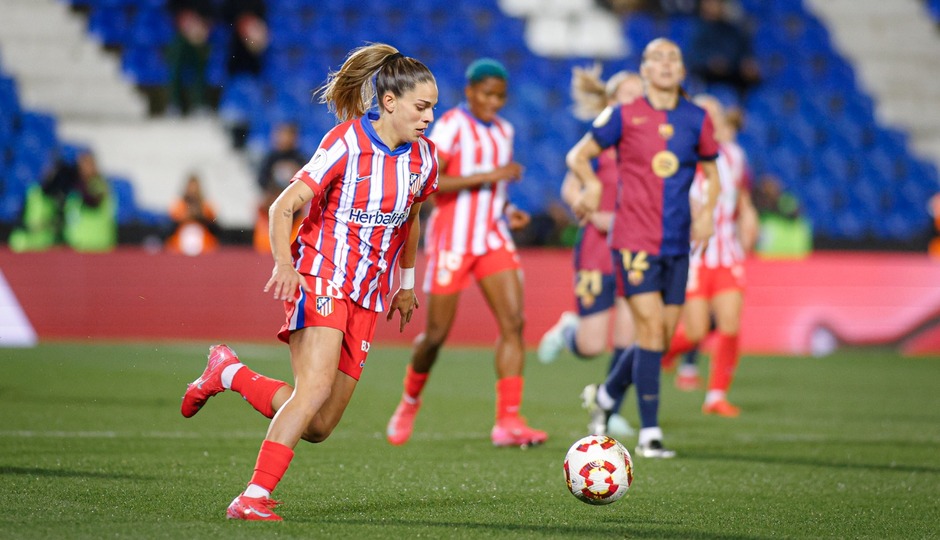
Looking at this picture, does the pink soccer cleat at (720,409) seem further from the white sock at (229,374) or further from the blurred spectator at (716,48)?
the blurred spectator at (716,48)

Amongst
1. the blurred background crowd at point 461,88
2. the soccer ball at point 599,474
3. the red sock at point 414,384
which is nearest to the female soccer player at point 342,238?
the soccer ball at point 599,474

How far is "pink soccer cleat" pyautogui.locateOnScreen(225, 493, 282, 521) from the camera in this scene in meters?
4.31

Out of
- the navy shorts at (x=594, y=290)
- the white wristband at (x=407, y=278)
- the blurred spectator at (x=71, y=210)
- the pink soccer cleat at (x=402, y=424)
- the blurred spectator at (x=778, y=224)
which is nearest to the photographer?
the white wristband at (x=407, y=278)

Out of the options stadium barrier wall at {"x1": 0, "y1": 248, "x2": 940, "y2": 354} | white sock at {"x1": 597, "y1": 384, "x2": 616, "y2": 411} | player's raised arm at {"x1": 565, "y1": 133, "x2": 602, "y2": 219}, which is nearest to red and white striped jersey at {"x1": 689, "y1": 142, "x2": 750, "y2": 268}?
white sock at {"x1": 597, "y1": 384, "x2": 616, "y2": 411}

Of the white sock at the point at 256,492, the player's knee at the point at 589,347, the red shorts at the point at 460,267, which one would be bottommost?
the player's knee at the point at 589,347

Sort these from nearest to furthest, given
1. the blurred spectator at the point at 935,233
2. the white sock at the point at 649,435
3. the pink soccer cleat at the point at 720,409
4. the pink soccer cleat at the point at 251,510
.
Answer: the pink soccer cleat at the point at 251,510, the white sock at the point at 649,435, the pink soccer cleat at the point at 720,409, the blurred spectator at the point at 935,233

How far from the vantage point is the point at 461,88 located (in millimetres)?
17609

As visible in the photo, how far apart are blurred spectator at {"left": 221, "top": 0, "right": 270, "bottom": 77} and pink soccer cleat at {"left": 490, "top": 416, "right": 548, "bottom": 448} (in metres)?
10.8

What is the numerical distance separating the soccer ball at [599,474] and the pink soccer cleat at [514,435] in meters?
1.97

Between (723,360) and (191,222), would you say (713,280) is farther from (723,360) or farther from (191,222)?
(191,222)

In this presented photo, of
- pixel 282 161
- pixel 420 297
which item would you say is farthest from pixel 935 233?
pixel 282 161

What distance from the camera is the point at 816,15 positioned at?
1928 centimetres

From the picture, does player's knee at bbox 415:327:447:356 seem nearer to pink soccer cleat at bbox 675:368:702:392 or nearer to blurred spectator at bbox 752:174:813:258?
pink soccer cleat at bbox 675:368:702:392

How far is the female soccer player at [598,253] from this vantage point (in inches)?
304
